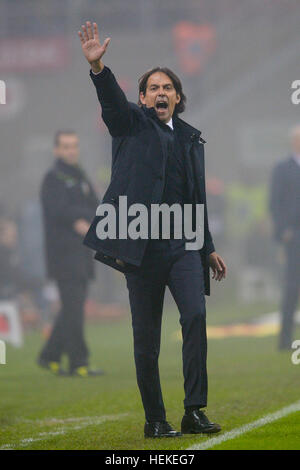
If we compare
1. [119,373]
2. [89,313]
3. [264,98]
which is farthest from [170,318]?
[264,98]

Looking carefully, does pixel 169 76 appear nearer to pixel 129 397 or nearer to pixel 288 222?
pixel 129 397

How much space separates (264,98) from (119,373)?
17.7 meters

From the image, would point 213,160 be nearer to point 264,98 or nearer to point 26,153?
point 264,98

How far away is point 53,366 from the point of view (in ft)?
36.7

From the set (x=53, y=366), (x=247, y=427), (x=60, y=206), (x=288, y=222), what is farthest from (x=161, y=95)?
(x=288, y=222)

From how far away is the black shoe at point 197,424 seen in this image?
650 centimetres

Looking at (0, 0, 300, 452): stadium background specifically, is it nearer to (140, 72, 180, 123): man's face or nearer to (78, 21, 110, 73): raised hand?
(140, 72, 180, 123): man's face

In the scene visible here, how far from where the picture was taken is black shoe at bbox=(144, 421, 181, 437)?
6.53 meters

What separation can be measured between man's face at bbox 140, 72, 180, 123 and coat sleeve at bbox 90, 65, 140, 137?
0.17m

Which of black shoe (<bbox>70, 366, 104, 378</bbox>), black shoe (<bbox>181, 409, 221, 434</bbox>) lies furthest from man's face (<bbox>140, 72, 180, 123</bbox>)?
black shoe (<bbox>70, 366, 104, 378</bbox>)

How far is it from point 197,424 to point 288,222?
604 cm

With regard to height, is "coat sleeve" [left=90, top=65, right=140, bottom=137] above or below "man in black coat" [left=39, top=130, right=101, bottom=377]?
above

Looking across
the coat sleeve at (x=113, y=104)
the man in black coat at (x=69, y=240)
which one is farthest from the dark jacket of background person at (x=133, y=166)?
the man in black coat at (x=69, y=240)

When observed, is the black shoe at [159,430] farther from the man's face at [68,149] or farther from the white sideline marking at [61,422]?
the man's face at [68,149]
